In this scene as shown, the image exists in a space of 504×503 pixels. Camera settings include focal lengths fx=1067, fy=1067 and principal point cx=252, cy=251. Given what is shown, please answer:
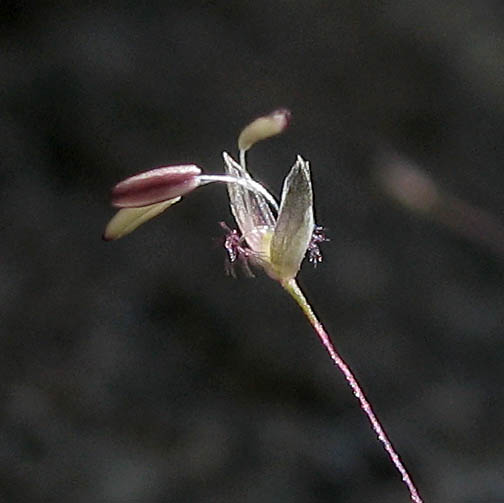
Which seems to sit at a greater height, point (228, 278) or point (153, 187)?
point (228, 278)

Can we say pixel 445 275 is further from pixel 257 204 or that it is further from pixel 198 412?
pixel 257 204

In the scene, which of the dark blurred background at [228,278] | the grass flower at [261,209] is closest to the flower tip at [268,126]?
the grass flower at [261,209]

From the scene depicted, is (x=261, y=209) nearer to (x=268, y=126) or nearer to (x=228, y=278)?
(x=268, y=126)

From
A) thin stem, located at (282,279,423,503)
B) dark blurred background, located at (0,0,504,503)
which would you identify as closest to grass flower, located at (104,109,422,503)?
A: thin stem, located at (282,279,423,503)

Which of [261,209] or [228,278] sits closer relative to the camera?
[261,209]

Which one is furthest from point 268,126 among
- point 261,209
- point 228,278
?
point 228,278

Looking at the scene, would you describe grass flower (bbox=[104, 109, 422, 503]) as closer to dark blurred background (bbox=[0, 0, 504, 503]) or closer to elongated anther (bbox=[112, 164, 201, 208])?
elongated anther (bbox=[112, 164, 201, 208])

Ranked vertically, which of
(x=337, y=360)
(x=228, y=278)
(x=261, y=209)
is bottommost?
(x=337, y=360)
